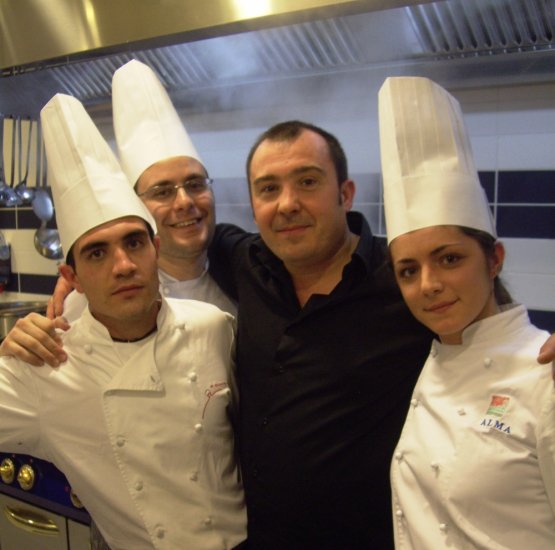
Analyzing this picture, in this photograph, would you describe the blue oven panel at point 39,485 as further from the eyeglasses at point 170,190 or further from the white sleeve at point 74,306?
the eyeglasses at point 170,190

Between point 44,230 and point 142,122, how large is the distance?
1058mm

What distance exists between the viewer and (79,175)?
3.61 feet

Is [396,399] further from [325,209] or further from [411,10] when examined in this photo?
[411,10]

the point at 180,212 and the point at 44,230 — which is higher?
the point at 44,230

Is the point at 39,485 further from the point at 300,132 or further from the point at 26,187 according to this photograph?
the point at 26,187

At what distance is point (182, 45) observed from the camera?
1.48 meters

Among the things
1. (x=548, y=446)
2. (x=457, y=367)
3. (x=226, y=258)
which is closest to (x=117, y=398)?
(x=226, y=258)

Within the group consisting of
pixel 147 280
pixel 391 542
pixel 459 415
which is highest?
pixel 147 280

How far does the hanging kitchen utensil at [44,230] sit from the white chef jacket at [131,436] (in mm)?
1248

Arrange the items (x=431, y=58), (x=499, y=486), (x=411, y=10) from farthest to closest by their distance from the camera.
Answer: (x=431, y=58) → (x=411, y=10) → (x=499, y=486)

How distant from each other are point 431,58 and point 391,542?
3.57 feet

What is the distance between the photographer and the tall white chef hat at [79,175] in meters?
1.06

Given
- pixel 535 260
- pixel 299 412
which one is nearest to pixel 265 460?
pixel 299 412

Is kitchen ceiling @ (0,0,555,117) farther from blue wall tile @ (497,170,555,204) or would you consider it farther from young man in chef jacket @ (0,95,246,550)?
young man in chef jacket @ (0,95,246,550)
